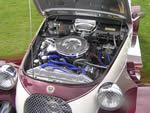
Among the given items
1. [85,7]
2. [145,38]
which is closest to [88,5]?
[85,7]

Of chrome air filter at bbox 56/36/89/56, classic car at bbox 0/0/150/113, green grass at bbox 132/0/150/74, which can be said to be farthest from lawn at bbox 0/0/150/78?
chrome air filter at bbox 56/36/89/56

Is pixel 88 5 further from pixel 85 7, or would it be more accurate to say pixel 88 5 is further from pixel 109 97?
pixel 109 97

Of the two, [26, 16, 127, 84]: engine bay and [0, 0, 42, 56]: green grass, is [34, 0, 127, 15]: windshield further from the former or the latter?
[0, 0, 42, 56]: green grass

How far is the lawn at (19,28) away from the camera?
511 cm

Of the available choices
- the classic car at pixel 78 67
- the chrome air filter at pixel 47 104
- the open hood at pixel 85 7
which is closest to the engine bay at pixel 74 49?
the classic car at pixel 78 67

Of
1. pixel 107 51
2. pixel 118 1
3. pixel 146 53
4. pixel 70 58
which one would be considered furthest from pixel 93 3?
pixel 146 53

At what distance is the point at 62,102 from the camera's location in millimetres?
2375

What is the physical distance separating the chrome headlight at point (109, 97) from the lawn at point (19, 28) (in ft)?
7.16

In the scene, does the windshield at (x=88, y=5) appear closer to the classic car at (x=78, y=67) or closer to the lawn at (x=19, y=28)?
the classic car at (x=78, y=67)

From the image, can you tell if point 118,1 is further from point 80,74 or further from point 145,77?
point 145,77

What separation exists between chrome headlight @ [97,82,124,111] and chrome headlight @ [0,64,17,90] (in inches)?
44.0

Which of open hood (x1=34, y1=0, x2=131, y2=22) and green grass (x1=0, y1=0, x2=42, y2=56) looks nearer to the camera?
open hood (x1=34, y1=0, x2=131, y2=22)

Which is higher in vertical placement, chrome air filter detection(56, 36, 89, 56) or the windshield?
the windshield

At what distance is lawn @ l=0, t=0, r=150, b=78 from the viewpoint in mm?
5109
